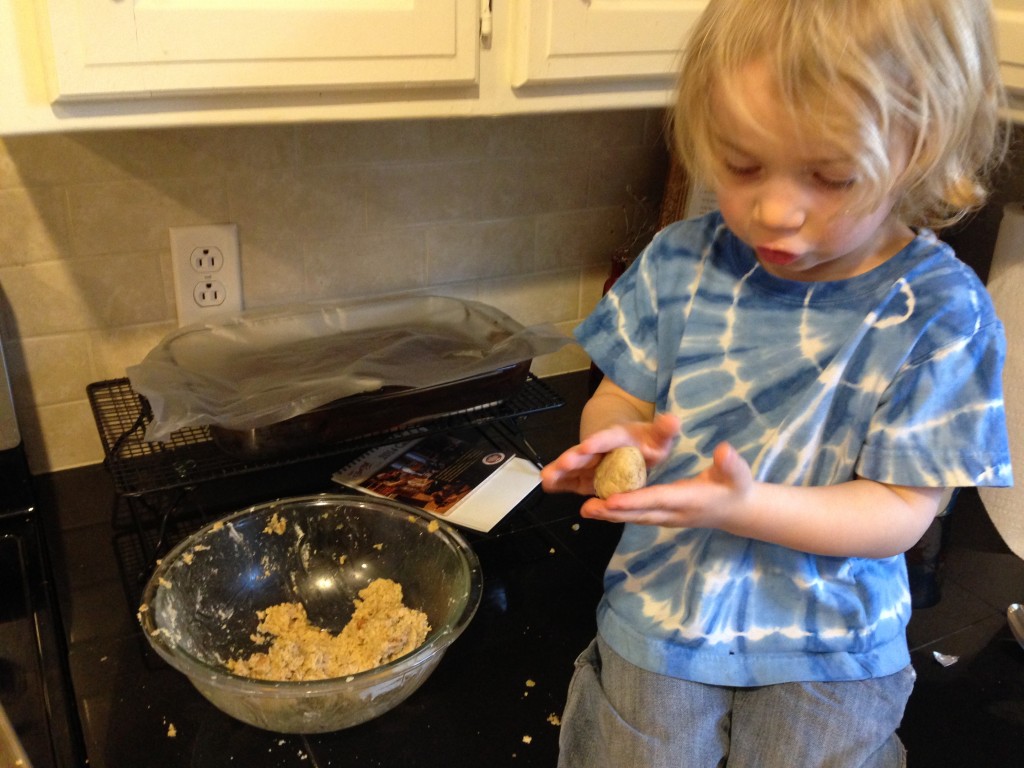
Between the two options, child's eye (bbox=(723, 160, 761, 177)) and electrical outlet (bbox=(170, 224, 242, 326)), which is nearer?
child's eye (bbox=(723, 160, 761, 177))

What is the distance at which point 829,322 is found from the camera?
A: 758mm

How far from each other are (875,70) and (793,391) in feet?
0.91

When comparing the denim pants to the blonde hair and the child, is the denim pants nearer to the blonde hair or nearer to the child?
the child

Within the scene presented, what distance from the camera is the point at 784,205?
25.1 inches

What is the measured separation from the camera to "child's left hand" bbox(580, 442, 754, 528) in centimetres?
62

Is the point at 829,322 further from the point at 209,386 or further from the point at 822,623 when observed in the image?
the point at 209,386

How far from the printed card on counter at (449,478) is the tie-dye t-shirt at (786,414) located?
0.23 metres

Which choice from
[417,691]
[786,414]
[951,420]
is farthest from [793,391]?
[417,691]

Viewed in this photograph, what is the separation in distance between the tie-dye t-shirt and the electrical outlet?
0.46 m

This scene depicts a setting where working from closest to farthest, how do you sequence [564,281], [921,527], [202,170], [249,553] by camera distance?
[921,527] → [249,553] → [202,170] → [564,281]

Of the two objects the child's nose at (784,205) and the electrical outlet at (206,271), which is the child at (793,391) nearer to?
the child's nose at (784,205)

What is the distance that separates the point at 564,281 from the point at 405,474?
0.41 meters

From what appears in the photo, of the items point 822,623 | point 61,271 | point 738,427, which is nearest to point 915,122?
point 738,427

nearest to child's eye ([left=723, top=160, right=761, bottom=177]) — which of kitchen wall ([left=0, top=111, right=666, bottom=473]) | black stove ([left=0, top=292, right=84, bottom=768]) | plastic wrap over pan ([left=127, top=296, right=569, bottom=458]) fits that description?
plastic wrap over pan ([left=127, top=296, right=569, bottom=458])
